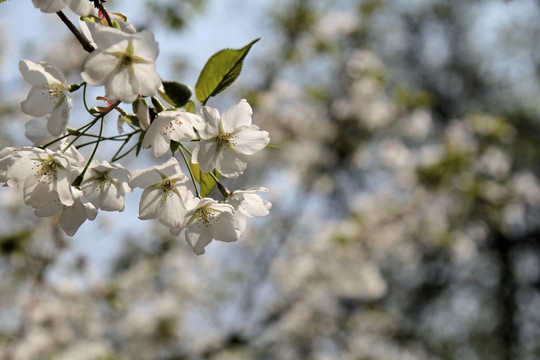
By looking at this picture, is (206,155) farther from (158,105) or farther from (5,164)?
(5,164)

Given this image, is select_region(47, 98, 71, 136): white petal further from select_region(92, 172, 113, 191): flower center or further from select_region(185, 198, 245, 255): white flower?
select_region(185, 198, 245, 255): white flower

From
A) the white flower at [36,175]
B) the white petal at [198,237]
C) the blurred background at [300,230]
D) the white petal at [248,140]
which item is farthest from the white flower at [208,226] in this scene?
the blurred background at [300,230]

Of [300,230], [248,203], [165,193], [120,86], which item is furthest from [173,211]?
[300,230]

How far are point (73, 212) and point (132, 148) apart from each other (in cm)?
15

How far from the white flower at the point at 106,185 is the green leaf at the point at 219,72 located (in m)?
0.19

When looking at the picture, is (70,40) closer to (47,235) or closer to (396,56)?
(47,235)

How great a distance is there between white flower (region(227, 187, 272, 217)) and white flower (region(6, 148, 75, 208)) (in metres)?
0.29

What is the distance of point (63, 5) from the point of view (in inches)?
28.0

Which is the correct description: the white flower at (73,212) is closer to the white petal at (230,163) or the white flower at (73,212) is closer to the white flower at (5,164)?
the white flower at (5,164)

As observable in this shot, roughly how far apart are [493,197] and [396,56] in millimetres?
5315

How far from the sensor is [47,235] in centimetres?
415

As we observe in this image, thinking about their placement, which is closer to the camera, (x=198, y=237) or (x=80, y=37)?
(x=80, y=37)

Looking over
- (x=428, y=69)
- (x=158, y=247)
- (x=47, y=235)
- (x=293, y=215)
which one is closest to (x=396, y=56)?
(x=428, y=69)

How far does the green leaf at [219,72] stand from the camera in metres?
0.83
